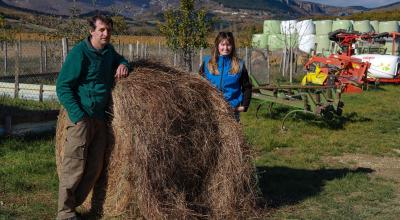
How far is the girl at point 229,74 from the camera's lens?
18.3 ft

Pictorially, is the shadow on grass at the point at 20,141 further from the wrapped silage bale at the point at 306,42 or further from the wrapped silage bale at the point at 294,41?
the wrapped silage bale at the point at 306,42

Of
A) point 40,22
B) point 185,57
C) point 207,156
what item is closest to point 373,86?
point 185,57

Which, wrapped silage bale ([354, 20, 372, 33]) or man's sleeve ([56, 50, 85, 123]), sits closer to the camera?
man's sleeve ([56, 50, 85, 123])

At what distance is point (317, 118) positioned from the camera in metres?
11.4

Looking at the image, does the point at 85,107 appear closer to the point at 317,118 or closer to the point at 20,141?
the point at 20,141

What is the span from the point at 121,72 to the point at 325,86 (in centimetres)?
727

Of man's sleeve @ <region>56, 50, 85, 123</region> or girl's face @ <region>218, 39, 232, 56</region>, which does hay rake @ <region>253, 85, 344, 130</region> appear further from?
man's sleeve @ <region>56, 50, 85, 123</region>

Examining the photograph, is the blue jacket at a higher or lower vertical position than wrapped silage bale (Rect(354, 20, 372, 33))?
lower

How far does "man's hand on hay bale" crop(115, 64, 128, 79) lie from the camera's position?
489 cm

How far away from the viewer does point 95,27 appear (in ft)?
15.0

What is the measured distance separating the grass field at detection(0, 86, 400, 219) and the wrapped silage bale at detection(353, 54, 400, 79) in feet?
30.6

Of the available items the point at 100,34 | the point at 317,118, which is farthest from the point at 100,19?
the point at 317,118

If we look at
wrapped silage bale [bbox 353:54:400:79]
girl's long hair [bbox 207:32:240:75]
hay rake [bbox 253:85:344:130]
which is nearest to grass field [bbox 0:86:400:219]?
hay rake [bbox 253:85:344:130]

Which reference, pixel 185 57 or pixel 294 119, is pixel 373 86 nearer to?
pixel 185 57
